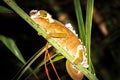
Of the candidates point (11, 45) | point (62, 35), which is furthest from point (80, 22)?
point (11, 45)

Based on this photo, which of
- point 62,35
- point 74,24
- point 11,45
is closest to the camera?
point 62,35

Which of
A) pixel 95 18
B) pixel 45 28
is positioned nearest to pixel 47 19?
pixel 45 28

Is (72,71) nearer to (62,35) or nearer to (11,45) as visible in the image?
(62,35)

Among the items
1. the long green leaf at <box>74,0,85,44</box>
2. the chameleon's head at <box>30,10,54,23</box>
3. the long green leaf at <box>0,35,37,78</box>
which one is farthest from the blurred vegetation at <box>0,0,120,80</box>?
the chameleon's head at <box>30,10,54,23</box>

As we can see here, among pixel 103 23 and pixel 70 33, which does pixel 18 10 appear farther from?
pixel 103 23

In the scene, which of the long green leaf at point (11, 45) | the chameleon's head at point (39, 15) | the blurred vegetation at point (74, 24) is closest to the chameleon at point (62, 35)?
the chameleon's head at point (39, 15)

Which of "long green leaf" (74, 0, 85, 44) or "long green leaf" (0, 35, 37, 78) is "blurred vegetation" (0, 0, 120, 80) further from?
"long green leaf" (74, 0, 85, 44)
